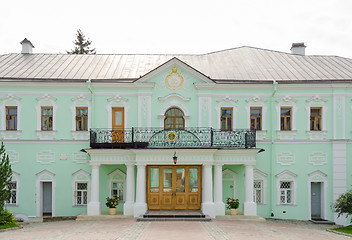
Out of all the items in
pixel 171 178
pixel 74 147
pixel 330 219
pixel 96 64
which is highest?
pixel 96 64

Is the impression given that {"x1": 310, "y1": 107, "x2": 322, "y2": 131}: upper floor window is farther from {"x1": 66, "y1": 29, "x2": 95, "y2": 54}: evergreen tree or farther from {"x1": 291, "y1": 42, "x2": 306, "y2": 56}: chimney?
{"x1": 66, "y1": 29, "x2": 95, "y2": 54}: evergreen tree

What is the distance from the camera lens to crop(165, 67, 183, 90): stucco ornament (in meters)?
20.5

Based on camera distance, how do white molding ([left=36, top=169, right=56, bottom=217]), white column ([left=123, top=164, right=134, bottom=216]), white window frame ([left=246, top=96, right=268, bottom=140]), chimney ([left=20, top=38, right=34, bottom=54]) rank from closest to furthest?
white column ([left=123, top=164, right=134, bottom=216])
white molding ([left=36, top=169, right=56, bottom=217])
white window frame ([left=246, top=96, right=268, bottom=140])
chimney ([left=20, top=38, right=34, bottom=54])

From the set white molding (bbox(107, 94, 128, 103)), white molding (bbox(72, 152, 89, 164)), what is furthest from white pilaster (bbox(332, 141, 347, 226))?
white molding (bbox(72, 152, 89, 164))

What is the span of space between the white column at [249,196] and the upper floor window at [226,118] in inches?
99.8

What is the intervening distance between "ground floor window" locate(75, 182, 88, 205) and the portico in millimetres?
1359

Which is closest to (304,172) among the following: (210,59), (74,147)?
(210,59)

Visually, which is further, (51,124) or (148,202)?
(51,124)

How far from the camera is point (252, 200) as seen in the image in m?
19.3

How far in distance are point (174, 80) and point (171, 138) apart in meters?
3.25

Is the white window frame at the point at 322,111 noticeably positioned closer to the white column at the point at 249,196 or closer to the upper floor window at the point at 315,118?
the upper floor window at the point at 315,118

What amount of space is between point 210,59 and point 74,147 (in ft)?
30.7

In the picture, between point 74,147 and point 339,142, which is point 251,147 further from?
point 74,147

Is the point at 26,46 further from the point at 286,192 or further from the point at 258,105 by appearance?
the point at 286,192
